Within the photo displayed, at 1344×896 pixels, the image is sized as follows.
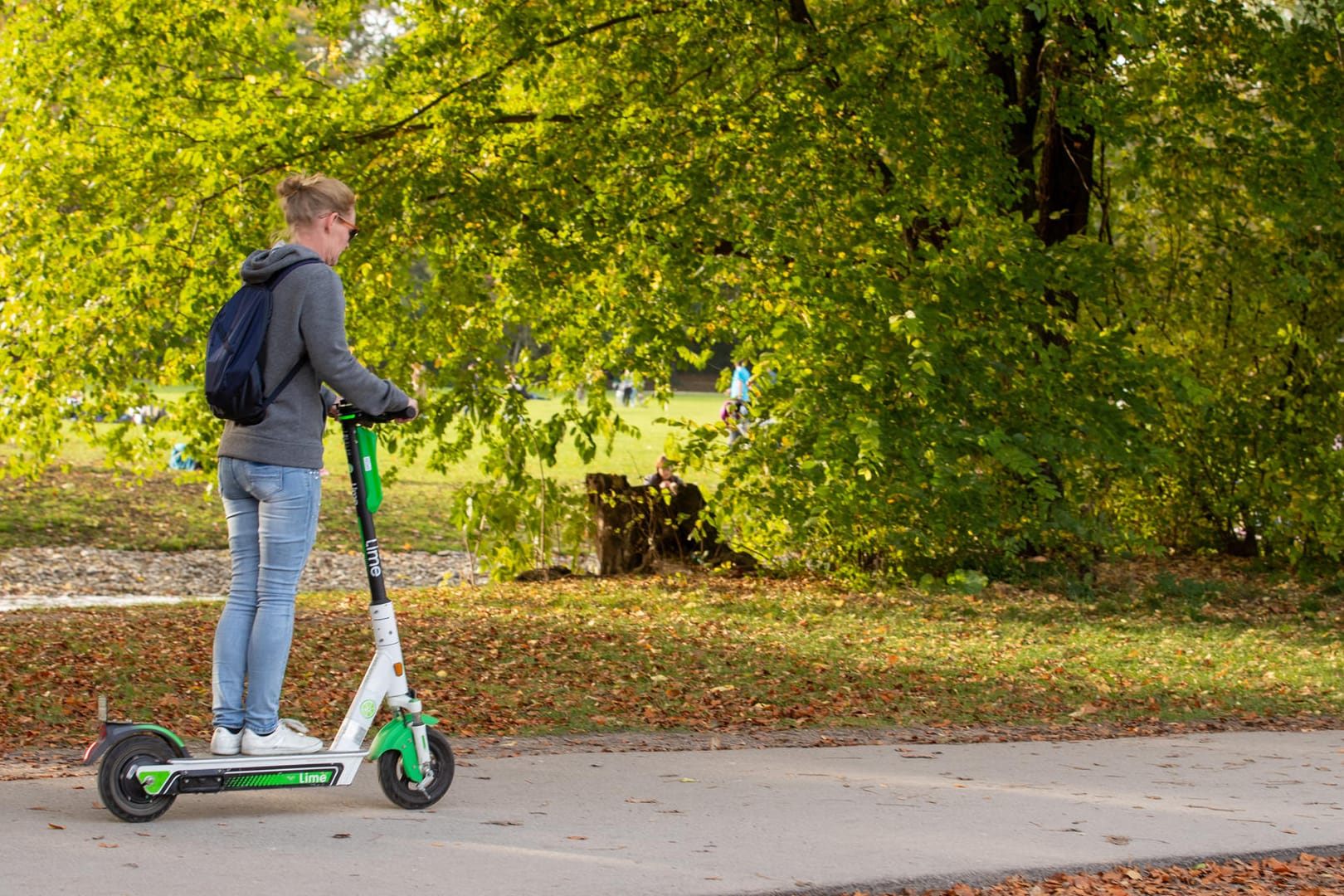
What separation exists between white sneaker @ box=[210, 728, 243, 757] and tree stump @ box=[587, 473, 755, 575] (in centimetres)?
939

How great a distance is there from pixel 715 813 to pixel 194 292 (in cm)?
699

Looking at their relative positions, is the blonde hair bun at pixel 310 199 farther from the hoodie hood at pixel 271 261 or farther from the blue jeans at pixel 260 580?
the blue jeans at pixel 260 580

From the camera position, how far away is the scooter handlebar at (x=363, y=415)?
4.74m

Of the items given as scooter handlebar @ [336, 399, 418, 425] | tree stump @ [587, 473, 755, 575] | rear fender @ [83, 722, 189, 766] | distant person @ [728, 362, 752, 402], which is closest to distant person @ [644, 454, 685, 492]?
tree stump @ [587, 473, 755, 575]

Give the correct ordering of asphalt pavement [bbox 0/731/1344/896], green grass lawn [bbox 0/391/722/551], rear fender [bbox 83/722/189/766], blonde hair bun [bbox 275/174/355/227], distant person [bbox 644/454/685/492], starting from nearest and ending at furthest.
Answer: asphalt pavement [bbox 0/731/1344/896], rear fender [bbox 83/722/189/766], blonde hair bun [bbox 275/174/355/227], distant person [bbox 644/454/685/492], green grass lawn [bbox 0/391/722/551]

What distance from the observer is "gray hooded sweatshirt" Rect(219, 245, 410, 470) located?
15.3 feet

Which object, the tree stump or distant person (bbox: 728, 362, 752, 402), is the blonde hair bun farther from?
the tree stump

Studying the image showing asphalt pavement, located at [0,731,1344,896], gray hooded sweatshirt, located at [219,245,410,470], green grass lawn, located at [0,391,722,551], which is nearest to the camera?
asphalt pavement, located at [0,731,1344,896]

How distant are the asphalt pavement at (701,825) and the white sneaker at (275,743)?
0.20m

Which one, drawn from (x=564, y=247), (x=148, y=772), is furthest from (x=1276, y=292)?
(x=148, y=772)

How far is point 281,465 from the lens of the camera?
468 cm

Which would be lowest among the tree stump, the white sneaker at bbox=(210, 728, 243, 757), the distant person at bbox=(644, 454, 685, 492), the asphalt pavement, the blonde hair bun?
the asphalt pavement

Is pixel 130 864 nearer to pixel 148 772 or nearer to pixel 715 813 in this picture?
pixel 148 772

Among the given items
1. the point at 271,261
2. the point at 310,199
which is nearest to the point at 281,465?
the point at 271,261
